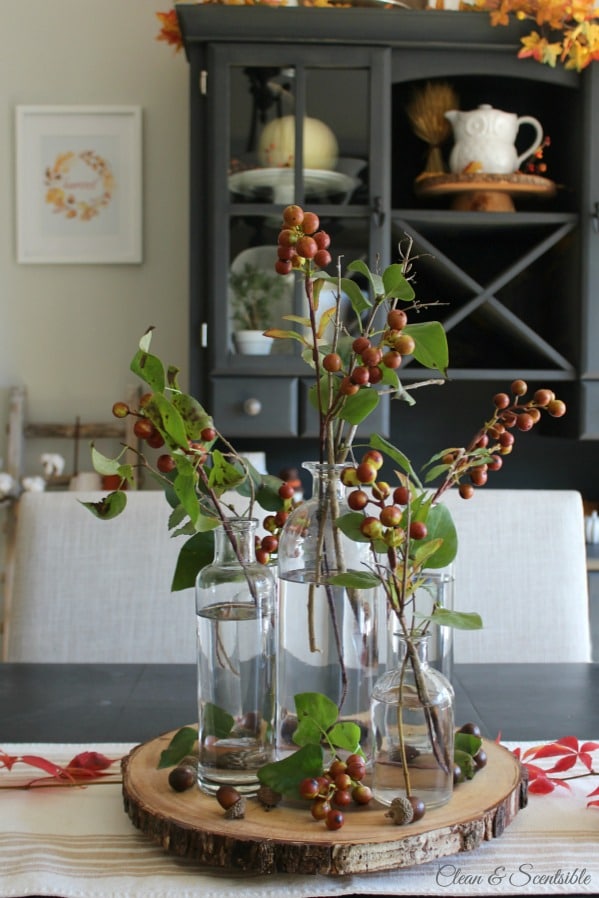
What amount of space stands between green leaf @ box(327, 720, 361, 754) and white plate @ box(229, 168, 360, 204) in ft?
5.36

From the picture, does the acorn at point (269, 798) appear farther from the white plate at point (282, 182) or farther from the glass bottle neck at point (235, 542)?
the white plate at point (282, 182)

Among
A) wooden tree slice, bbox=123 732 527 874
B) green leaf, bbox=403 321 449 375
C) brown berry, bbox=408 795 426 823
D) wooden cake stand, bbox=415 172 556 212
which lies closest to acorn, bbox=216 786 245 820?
wooden tree slice, bbox=123 732 527 874

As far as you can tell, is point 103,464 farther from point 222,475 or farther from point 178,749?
point 178,749

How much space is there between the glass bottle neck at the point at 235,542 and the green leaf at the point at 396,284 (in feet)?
0.62

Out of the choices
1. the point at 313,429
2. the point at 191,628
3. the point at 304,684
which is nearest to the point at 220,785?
the point at 304,684

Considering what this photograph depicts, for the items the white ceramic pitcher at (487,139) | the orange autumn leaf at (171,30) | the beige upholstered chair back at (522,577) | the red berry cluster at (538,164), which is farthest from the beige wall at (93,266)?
the beige upholstered chair back at (522,577)

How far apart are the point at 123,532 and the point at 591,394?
1.19m

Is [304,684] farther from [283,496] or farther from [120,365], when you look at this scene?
[120,365]

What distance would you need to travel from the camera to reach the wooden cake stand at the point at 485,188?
2.19m

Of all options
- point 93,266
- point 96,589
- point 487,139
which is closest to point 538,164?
point 487,139

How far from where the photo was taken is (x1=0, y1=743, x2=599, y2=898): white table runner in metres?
0.62

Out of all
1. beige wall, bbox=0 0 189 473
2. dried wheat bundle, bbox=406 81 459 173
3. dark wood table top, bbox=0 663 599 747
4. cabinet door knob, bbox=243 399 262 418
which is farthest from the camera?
beige wall, bbox=0 0 189 473

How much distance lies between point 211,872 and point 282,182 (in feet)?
5.66

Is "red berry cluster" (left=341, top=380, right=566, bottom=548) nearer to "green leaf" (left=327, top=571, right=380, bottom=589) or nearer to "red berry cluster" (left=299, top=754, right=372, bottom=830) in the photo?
"green leaf" (left=327, top=571, right=380, bottom=589)
